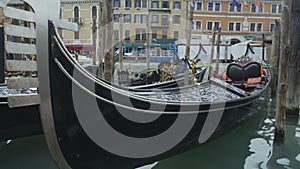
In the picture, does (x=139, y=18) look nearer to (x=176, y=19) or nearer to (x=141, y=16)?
(x=141, y=16)

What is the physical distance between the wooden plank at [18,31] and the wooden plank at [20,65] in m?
0.11

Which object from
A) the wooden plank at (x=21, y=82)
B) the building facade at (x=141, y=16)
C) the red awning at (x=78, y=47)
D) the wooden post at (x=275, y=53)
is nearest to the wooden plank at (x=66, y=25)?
the wooden plank at (x=21, y=82)

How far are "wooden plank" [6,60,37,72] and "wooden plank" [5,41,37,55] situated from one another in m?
0.04

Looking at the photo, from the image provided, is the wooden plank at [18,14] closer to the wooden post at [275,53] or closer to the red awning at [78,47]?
the wooden post at [275,53]

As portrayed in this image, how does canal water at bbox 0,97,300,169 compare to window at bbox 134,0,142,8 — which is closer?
canal water at bbox 0,97,300,169

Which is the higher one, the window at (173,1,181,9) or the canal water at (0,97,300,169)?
the window at (173,1,181,9)

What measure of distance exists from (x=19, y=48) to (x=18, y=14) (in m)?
0.14

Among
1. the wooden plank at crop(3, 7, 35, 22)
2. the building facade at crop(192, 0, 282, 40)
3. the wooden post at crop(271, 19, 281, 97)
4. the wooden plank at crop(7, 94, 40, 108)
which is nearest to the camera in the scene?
the wooden plank at crop(3, 7, 35, 22)

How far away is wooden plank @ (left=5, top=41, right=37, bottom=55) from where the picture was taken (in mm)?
1159

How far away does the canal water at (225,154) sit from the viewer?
8.00 feet

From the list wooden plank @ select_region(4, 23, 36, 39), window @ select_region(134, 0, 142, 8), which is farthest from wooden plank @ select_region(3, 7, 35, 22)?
window @ select_region(134, 0, 142, 8)

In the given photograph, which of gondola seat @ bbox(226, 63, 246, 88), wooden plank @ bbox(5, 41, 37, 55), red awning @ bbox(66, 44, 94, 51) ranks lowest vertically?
gondola seat @ bbox(226, 63, 246, 88)

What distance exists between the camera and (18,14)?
1.20 meters

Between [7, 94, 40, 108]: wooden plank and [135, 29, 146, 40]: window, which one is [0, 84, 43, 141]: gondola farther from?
[135, 29, 146, 40]: window
